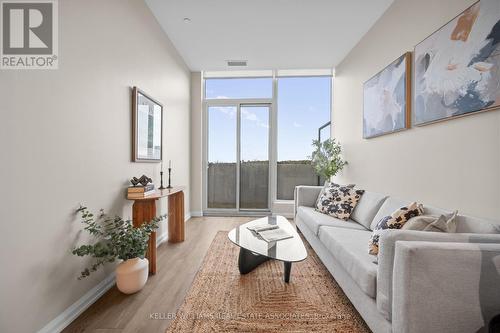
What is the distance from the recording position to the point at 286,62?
13.1ft

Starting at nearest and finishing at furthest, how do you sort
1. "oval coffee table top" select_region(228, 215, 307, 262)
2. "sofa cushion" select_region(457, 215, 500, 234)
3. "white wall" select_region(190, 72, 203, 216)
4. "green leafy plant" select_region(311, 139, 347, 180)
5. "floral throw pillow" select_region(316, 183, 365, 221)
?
1. "sofa cushion" select_region(457, 215, 500, 234)
2. "oval coffee table top" select_region(228, 215, 307, 262)
3. "floral throw pillow" select_region(316, 183, 365, 221)
4. "green leafy plant" select_region(311, 139, 347, 180)
5. "white wall" select_region(190, 72, 203, 216)

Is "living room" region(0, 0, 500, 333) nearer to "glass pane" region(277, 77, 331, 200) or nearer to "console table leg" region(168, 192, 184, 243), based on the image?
"console table leg" region(168, 192, 184, 243)

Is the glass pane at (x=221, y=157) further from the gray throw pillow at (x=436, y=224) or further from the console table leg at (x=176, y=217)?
the gray throw pillow at (x=436, y=224)

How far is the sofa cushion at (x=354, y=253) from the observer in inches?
54.6

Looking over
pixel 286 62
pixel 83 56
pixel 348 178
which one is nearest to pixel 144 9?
pixel 83 56

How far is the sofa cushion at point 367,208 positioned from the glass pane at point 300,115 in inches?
77.0

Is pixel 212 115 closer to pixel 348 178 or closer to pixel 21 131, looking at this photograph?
pixel 348 178

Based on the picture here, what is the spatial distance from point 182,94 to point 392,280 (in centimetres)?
389

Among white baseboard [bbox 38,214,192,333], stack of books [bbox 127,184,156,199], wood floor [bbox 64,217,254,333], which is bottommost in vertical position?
wood floor [bbox 64,217,254,333]

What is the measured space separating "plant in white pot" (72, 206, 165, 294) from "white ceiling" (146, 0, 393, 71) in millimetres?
2476

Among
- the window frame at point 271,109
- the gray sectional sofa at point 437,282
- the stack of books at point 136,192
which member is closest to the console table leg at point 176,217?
the stack of books at point 136,192

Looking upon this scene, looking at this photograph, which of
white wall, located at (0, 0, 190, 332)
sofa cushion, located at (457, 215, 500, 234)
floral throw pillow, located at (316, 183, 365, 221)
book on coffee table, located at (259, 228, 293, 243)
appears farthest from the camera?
floral throw pillow, located at (316, 183, 365, 221)

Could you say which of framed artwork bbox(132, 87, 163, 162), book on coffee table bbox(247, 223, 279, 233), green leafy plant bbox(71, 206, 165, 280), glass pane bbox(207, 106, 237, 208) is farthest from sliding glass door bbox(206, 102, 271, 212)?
green leafy plant bbox(71, 206, 165, 280)

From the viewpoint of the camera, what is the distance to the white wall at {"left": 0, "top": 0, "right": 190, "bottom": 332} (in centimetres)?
119
